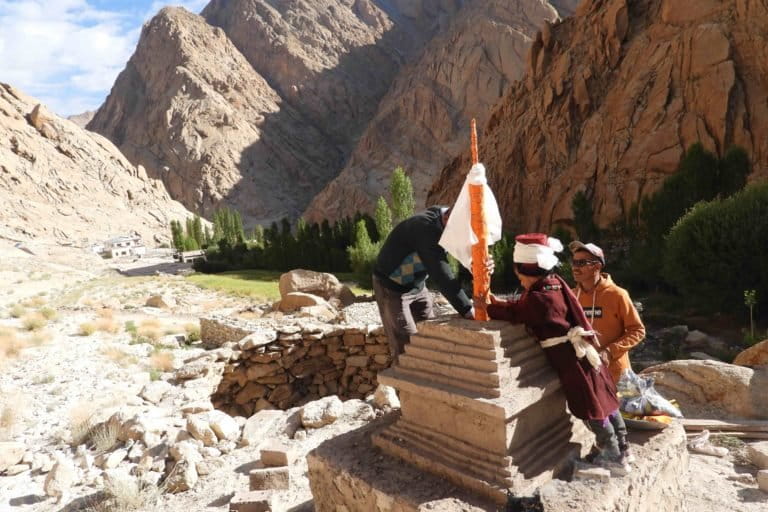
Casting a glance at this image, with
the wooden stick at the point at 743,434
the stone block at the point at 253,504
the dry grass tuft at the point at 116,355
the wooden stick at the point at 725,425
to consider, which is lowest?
the wooden stick at the point at 743,434

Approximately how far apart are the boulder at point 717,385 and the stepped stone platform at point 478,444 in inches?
111

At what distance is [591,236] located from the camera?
92.3ft

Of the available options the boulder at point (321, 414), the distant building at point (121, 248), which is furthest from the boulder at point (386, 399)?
the distant building at point (121, 248)

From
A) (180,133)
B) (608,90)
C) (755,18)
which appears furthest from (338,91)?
(755,18)

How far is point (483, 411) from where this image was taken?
2.90 meters

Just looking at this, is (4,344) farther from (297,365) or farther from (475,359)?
(475,359)

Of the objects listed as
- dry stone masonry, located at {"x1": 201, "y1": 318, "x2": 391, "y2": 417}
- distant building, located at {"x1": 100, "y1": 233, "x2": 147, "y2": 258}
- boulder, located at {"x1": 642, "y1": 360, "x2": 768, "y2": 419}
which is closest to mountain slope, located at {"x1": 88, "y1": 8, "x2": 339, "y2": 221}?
distant building, located at {"x1": 100, "y1": 233, "x2": 147, "y2": 258}

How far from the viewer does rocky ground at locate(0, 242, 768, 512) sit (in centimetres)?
491

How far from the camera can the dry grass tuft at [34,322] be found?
1307 cm

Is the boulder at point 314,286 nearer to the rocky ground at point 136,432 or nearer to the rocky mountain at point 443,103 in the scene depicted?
the rocky ground at point 136,432

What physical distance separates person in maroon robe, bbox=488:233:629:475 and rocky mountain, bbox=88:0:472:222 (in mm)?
82895

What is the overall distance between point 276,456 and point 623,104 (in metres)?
35.2

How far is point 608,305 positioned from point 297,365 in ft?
25.9

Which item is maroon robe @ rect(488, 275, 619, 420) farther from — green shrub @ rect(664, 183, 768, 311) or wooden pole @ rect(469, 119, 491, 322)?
green shrub @ rect(664, 183, 768, 311)
